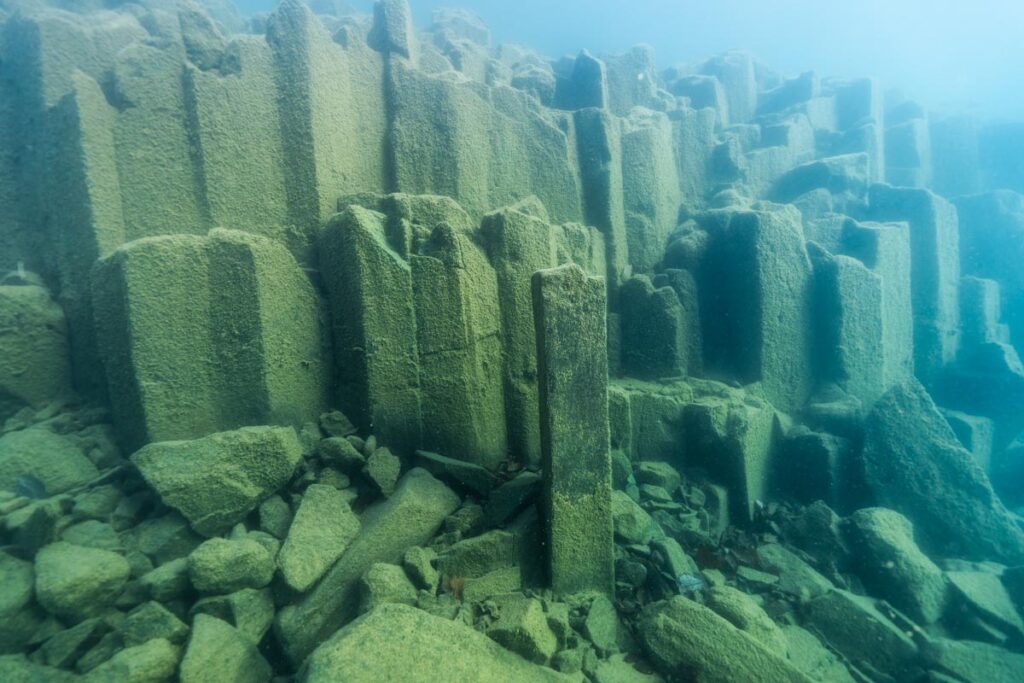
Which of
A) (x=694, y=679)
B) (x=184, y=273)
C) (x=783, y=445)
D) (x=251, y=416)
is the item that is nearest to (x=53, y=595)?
(x=251, y=416)

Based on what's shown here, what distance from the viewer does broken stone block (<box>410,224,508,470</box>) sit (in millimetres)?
3691

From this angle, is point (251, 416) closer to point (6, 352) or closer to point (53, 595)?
point (53, 595)

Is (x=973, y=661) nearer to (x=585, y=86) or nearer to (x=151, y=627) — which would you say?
(x=151, y=627)

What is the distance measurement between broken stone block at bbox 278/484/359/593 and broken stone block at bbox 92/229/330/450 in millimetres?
758

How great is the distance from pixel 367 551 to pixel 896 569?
177 inches

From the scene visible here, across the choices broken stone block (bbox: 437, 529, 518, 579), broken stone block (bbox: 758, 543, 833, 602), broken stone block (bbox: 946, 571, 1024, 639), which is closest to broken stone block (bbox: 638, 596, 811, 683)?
broken stone block (bbox: 437, 529, 518, 579)

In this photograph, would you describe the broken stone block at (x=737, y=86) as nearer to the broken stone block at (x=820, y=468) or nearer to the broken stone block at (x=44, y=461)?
the broken stone block at (x=820, y=468)

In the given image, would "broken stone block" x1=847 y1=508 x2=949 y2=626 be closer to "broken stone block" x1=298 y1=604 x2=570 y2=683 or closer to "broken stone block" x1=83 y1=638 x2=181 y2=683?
"broken stone block" x1=298 y1=604 x2=570 y2=683

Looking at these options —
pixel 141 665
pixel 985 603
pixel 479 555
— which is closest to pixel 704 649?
pixel 479 555

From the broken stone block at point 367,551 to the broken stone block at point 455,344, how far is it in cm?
47

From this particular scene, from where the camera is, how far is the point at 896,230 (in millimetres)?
7051

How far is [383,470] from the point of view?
335 centimetres

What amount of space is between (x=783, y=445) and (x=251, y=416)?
5501mm

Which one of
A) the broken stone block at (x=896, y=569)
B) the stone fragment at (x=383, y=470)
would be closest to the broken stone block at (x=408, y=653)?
the stone fragment at (x=383, y=470)
